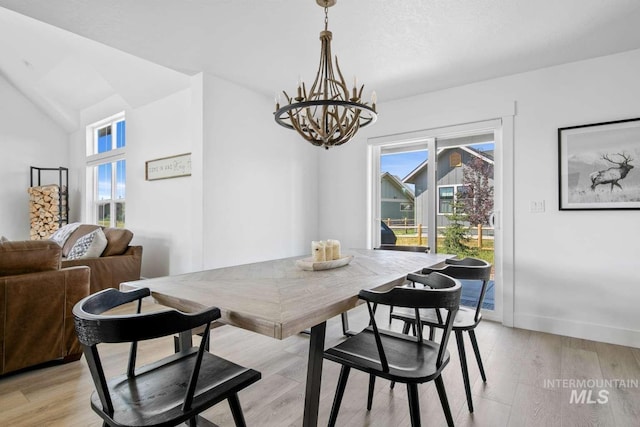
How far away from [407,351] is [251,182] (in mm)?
2721

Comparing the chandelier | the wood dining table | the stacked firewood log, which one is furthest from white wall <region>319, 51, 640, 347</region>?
the stacked firewood log

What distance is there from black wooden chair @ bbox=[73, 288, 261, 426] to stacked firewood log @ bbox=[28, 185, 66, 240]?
5.67 metres

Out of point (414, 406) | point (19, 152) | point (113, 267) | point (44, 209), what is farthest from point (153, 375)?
point (19, 152)

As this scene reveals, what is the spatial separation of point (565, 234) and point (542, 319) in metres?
0.80

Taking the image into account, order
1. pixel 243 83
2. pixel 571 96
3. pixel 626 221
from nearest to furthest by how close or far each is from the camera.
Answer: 1. pixel 626 221
2. pixel 571 96
3. pixel 243 83

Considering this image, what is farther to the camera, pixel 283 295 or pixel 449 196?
pixel 449 196

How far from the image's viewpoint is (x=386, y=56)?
2857 millimetres

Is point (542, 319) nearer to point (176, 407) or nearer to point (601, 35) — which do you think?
point (601, 35)

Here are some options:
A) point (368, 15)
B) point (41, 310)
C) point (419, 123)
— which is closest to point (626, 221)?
point (419, 123)

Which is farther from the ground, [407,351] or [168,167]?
[168,167]

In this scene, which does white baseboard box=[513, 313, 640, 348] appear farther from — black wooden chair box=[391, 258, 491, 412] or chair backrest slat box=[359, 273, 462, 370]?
chair backrest slat box=[359, 273, 462, 370]

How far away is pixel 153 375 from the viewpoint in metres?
1.25

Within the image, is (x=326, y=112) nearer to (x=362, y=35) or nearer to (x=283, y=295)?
(x=362, y=35)

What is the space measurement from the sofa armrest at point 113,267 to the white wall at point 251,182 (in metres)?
1.20
